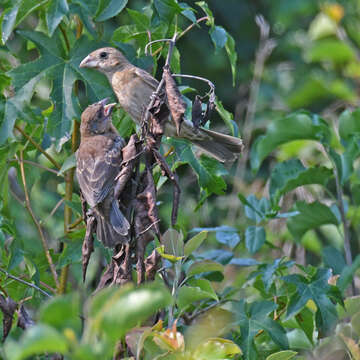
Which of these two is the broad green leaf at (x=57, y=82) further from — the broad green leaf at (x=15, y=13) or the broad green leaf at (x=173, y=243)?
the broad green leaf at (x=173, y=243)

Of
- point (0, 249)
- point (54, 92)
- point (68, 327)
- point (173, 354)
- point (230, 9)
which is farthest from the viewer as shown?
point (230, 9)

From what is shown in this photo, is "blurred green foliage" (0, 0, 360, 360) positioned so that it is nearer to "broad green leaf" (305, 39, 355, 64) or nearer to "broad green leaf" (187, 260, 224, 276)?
"broad green leaf" (187, 260, 224, 276)

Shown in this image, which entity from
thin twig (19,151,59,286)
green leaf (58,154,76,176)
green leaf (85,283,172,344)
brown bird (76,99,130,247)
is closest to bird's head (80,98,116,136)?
brown bird (76,99,130,247)

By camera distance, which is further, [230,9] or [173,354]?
[230,9]

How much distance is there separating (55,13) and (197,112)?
0.91 meters

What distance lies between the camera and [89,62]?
10.2ft

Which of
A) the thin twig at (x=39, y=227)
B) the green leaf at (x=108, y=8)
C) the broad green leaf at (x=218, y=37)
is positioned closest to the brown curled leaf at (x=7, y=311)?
the thin twig at (x=39, y=227)

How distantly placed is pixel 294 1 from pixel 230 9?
1023mm

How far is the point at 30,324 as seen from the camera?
2.25 m

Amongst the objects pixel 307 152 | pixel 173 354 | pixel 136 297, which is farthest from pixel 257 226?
pixel 307 152

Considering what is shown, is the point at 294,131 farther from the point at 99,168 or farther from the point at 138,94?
the point at 99,168

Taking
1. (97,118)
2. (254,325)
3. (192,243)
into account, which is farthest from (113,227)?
(97,118)

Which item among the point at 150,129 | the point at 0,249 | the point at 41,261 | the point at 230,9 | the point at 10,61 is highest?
the point at 150,129

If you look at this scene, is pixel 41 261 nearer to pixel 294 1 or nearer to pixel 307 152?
pixel 307 152
